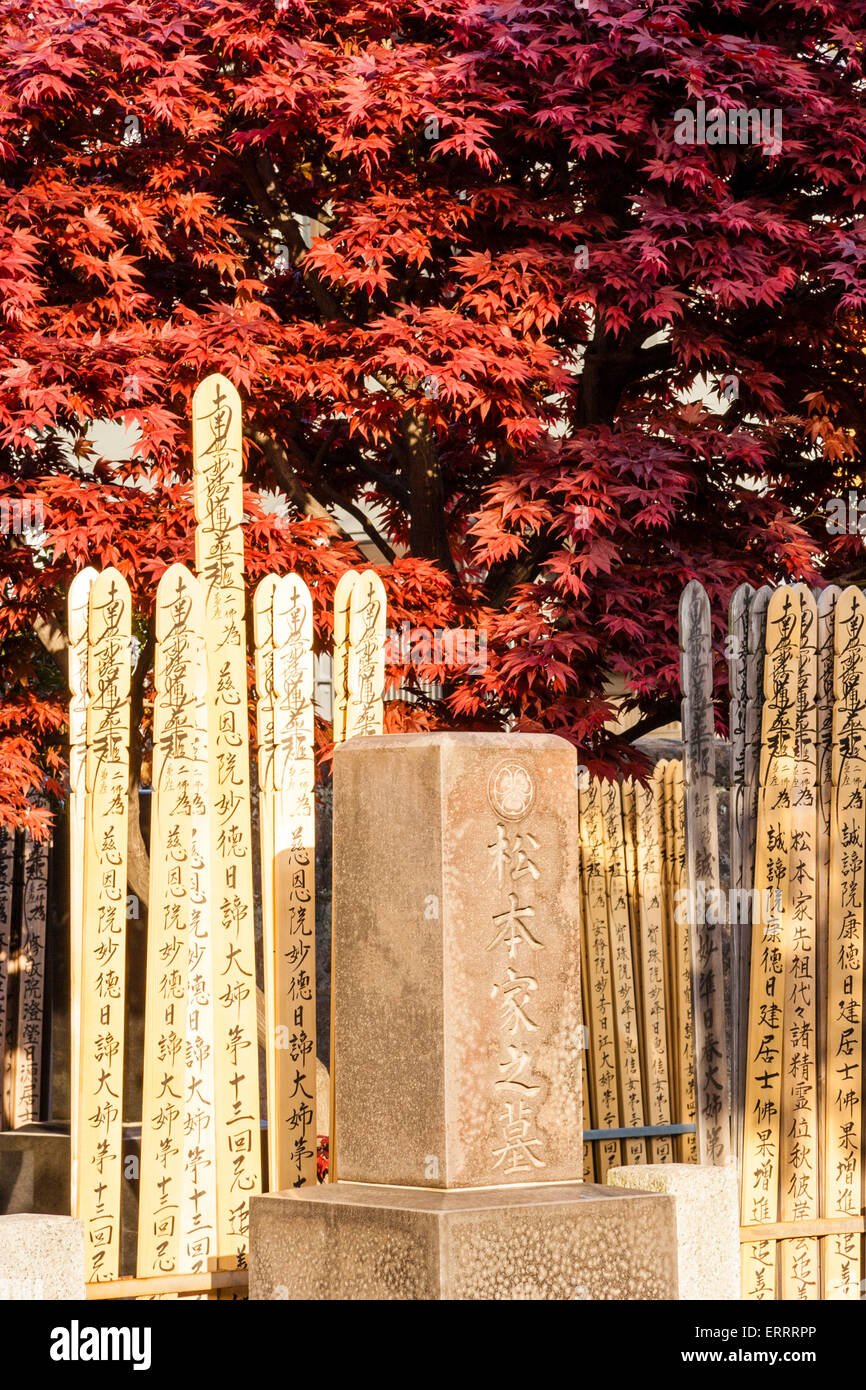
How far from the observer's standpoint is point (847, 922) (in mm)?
5754

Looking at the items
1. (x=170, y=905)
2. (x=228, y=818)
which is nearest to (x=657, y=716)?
(x=228, y=818)

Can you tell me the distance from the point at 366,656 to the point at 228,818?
0.71 meters

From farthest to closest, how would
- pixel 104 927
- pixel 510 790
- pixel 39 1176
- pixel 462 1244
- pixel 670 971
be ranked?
pixel 39 1176, pixel 670 971, pixel 104 927, pixel 510 790, pixel 462 1244

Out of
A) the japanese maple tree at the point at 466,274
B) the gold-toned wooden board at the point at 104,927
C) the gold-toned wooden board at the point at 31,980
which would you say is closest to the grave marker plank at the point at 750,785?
the japanese maple tree at the point at 466,274

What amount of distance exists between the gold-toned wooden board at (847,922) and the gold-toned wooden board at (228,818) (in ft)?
6.77

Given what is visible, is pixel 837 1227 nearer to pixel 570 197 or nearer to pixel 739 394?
pixel 739 394

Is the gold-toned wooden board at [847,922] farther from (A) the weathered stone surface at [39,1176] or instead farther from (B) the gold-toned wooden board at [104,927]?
(A) the weathered stone surface at [39,1176]

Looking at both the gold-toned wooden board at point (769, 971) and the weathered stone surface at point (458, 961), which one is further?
the gold-toned wooden board at point (769, 971)

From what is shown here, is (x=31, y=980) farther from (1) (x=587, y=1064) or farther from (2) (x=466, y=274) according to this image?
(2) (x=466, y=274)

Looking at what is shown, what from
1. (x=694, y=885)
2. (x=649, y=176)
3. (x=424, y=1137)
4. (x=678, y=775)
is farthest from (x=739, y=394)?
(x=424, y=1137)

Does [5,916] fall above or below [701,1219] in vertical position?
above

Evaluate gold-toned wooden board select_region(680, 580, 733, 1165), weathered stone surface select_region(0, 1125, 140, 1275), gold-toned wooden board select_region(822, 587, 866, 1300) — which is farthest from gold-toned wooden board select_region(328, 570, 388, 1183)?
weathered stone surface select_region(0, 1125, 140, 1275)

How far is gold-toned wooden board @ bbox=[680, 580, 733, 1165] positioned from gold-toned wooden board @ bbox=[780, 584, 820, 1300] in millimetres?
271

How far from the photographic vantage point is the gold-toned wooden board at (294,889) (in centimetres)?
504
